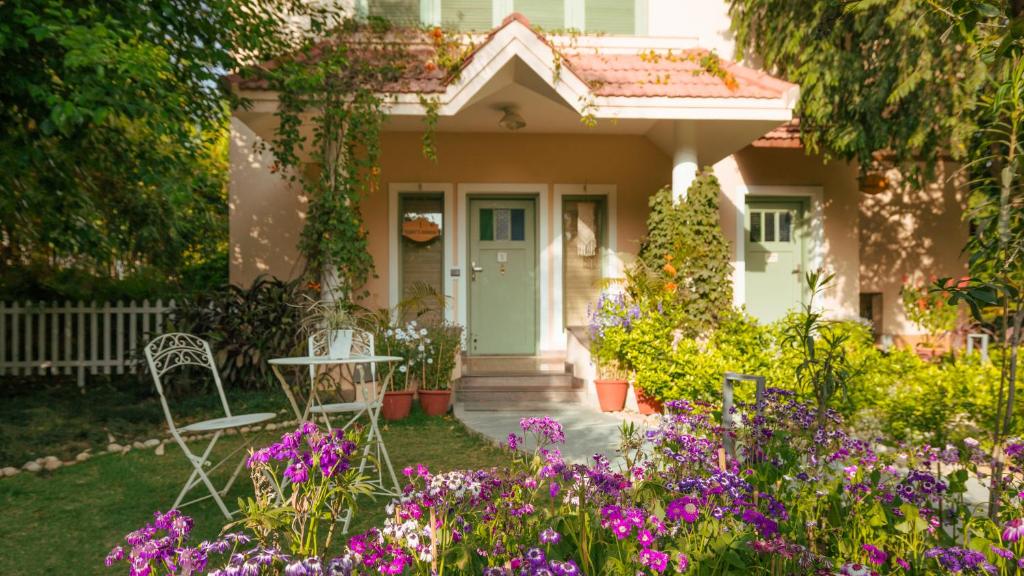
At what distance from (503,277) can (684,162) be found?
2862mm

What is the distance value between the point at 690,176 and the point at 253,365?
5596 millimetres

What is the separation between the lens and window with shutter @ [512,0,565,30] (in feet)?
28.2

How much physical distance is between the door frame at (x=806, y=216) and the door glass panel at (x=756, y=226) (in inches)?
8.3

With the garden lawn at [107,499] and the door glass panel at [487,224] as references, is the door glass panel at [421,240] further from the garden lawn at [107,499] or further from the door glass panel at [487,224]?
the garden lawn at [107,499]

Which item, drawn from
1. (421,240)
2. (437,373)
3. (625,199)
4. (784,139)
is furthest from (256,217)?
(784,139)

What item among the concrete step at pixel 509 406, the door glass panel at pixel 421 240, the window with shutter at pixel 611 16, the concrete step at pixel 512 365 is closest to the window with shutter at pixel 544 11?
the window with shutter at pixel 611 16

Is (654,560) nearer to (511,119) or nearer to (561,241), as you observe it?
(511,119)

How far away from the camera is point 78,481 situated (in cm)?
475

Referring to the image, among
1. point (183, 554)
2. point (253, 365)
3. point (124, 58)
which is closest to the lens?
point (183, 554)

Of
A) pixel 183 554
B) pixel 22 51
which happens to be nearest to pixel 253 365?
pixel 22 51

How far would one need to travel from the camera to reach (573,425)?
5934mm

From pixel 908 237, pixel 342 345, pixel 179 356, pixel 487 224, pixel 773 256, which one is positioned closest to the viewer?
pixel 179 356

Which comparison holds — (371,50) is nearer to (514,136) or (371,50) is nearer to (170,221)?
(514,136)

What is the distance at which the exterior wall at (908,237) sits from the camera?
372 inches
